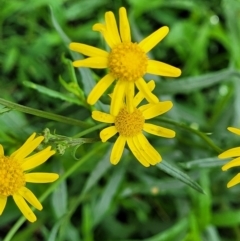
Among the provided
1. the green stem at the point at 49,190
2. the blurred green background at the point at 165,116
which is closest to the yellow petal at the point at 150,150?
the green stem at the point at 49,190

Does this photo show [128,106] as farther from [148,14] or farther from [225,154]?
[148,14]

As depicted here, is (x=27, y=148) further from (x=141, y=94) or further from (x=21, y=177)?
(x=141, y=94)

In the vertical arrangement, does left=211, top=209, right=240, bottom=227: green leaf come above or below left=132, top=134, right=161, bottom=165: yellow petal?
below

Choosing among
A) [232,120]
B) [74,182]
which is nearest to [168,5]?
[232,120]

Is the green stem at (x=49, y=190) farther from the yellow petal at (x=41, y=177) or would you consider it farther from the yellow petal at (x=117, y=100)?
the yellow petal at (x=117, y=100)

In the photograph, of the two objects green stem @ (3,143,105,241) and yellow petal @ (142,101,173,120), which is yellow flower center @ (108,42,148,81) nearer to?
yellow petal @ (142,101,173,120)

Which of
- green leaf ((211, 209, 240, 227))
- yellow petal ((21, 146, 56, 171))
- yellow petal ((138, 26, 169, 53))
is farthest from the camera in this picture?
green leaf ((211, 209, 240, 227))

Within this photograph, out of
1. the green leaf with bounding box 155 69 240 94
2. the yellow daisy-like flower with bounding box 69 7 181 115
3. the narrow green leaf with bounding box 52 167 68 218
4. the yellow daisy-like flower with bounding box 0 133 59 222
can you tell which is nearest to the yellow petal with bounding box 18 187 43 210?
the yellow daisy-like flower with bounding box 0 133 59 222
